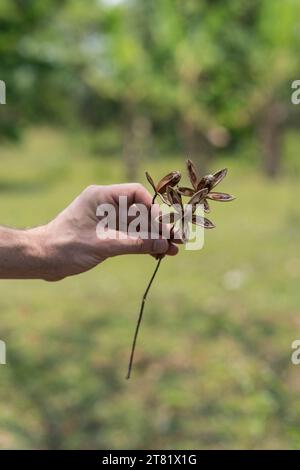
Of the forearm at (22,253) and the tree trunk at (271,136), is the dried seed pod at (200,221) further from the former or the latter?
the tree trunk at (271,136)

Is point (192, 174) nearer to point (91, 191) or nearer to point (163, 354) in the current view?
point (91, 191)

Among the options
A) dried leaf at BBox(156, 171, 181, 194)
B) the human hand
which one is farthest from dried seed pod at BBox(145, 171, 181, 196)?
the human hand

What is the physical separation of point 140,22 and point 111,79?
7.91 ft

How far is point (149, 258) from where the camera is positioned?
36.2ft

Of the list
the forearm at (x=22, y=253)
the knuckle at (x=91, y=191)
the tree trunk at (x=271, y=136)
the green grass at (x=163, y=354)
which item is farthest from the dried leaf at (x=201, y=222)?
the tree trunk at (x=271, y=136)

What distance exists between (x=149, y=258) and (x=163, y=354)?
16.6 ft

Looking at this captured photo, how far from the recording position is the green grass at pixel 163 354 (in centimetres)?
460

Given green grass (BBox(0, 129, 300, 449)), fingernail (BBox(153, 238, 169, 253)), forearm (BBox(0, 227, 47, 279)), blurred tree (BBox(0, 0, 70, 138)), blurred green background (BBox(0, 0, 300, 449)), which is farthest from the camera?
blurred tree (BBox(0, 0, 70, 138))

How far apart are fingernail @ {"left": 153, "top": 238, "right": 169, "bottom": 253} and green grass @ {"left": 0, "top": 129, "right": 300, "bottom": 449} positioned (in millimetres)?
1427

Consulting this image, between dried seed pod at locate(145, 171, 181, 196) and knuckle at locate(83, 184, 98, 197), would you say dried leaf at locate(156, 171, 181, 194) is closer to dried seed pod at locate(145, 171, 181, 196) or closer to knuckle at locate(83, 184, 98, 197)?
dried seed pod at locate(145, 171, 181, 196)

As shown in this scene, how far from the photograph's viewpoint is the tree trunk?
1043 inches
